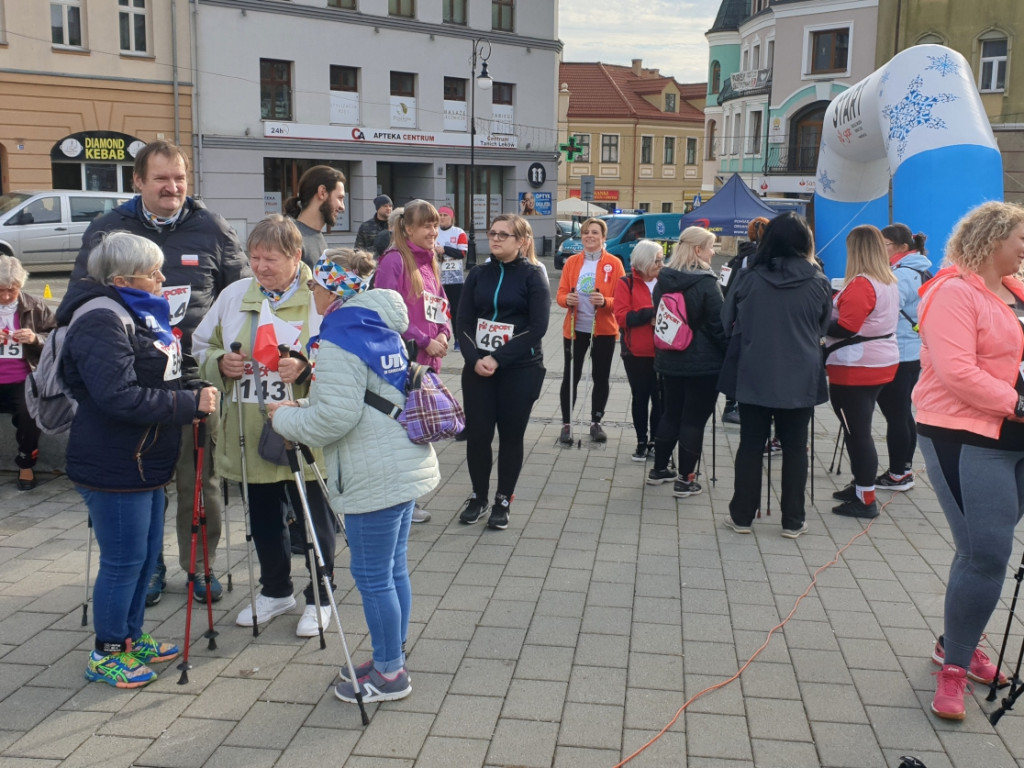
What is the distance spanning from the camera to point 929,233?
406 inches

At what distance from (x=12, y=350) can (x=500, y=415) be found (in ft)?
Answer: 10.9

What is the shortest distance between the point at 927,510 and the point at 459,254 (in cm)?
638

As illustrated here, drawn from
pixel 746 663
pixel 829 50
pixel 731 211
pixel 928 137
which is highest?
pixel 829 50

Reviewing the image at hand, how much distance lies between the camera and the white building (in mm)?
29516

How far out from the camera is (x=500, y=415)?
20.5 feet

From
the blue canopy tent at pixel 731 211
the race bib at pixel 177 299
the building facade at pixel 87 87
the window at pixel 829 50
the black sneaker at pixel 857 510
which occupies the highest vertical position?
the window at pixel 829 50

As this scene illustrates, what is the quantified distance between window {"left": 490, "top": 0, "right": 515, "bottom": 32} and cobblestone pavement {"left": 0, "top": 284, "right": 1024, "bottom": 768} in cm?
3244

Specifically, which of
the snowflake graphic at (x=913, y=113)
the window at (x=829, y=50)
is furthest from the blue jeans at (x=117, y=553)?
the window at (x=829, y=50)

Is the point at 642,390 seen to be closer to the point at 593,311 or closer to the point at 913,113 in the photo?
the point at 593,311

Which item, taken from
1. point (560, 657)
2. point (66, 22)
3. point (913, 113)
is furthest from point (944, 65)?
point (66, 22)

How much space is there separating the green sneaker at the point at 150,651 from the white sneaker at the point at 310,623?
0.47m

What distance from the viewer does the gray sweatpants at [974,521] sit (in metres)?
3.81

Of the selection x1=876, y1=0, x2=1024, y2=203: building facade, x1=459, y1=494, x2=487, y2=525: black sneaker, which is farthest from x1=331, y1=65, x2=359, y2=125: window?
x1=459, y1=494, x2=487, y2=525: black sneaker

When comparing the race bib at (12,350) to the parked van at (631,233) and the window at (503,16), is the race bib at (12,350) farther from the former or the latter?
the window at (503,16)
